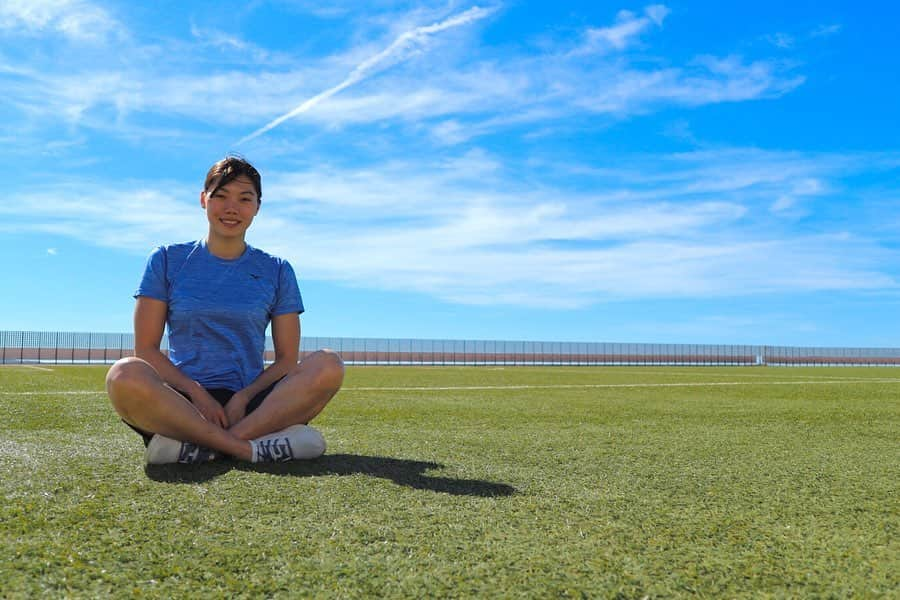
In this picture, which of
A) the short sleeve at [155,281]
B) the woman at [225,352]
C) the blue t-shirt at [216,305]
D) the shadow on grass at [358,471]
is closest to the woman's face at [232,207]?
the woman at [225,352]

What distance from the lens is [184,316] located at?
3609mm

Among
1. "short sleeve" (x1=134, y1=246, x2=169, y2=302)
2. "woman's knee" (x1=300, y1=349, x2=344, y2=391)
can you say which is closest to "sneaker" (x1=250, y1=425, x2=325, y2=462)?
"woman's knee" (x1=300, y1=349, x2=344, y2=391)

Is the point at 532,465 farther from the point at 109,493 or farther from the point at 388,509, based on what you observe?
the point at 109,493

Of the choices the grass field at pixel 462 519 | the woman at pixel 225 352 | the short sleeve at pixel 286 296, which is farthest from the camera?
the short sleeve at pixel 286 296

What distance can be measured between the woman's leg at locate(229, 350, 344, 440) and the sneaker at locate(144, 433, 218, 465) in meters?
0.20

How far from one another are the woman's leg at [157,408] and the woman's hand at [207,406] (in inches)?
3.8

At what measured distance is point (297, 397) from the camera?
3.54 m

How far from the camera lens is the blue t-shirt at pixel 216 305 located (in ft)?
11.9

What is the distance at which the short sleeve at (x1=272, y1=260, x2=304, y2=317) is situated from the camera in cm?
385

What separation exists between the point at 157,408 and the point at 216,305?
1.95ft

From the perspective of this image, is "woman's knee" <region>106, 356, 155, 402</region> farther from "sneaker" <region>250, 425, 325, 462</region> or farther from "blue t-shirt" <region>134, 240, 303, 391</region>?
"sneaker" <region>250, 425, 325, 462</region>

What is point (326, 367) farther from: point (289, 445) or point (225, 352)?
→ point (225, 352)

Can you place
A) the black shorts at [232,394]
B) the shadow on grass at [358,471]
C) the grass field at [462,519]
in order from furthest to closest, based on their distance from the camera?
the black shorts at [232,394] → the shadow on grass at [358,471] → the grass field at [462,519]

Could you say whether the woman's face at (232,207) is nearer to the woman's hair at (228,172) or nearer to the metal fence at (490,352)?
the woman's hair at (228,172)
